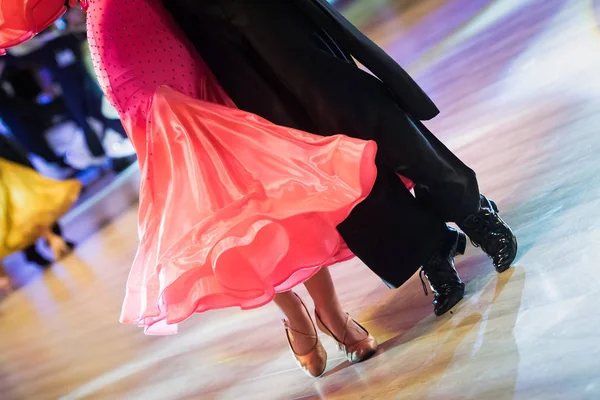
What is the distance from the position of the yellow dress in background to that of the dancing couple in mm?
3445

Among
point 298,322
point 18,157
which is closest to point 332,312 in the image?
point 298,322

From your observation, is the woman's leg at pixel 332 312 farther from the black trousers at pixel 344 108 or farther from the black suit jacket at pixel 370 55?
the black suit jacket at pixel 370 55

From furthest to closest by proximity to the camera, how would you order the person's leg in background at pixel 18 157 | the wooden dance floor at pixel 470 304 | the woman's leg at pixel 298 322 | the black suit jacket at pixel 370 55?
the person's leg in background at pixel 18 157
the woman's leg at pixel 298 322
the black suit jacket at pixel 370 55
the wooden dance floor at pixel 470 304

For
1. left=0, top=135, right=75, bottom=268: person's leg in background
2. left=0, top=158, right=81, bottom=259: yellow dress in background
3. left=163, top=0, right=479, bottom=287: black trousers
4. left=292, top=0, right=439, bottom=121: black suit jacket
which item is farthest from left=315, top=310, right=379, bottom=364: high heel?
left=0, top=158, right=81, bottom=259: yellow dress in background

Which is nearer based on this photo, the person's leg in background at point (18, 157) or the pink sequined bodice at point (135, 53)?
the pink sequined bodice at point (135, 53)

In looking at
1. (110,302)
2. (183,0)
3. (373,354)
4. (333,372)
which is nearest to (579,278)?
(373,354)

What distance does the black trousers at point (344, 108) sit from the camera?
133 cm

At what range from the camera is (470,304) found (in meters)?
1.41

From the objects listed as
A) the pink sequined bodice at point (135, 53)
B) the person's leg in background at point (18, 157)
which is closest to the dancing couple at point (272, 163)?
the pink sequined bodice at point (135, 53)

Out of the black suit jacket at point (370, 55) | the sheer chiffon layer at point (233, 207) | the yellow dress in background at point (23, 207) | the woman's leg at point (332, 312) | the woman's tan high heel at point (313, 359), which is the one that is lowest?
the yellow dress in background at point (23, 207)

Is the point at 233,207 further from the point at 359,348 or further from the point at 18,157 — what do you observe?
the point at 18,157

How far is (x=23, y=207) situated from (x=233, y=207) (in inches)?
148

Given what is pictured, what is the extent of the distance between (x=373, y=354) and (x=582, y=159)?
29.1 inches

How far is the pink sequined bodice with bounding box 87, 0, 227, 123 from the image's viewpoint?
1435 mm
